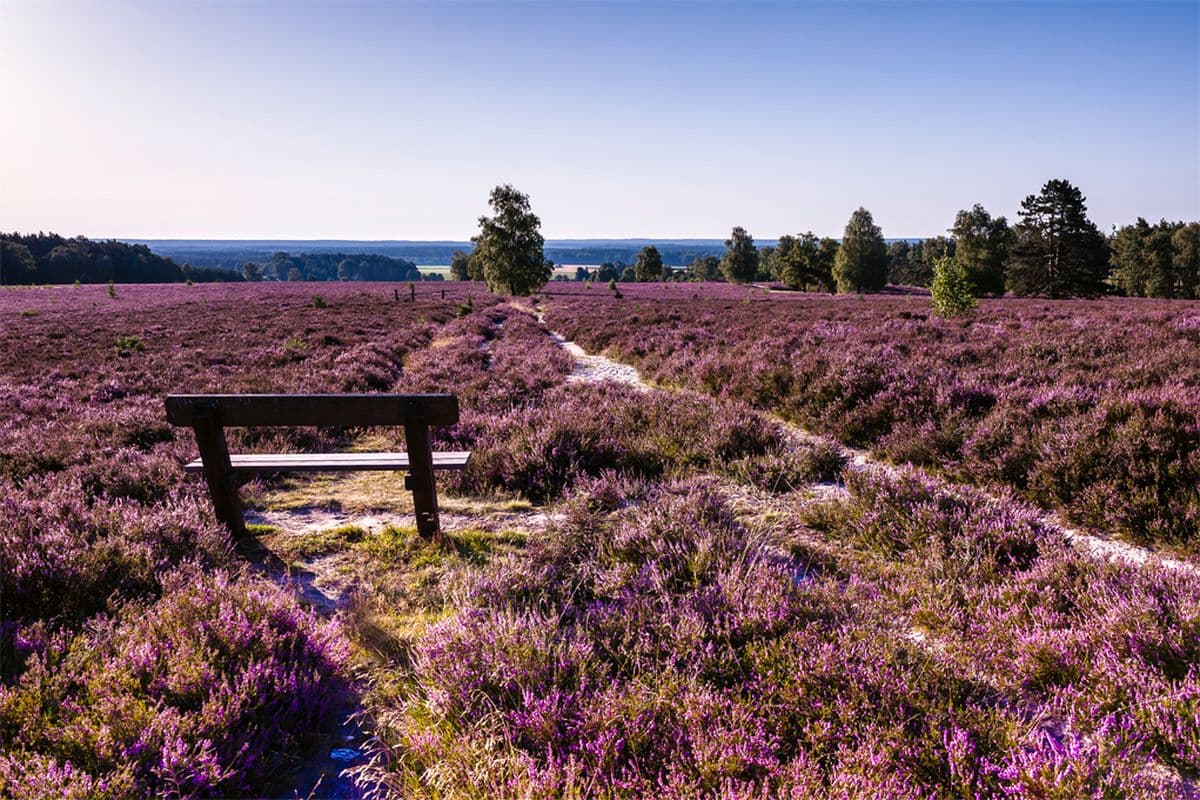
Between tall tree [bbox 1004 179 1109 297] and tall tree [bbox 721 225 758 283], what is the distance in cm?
3439

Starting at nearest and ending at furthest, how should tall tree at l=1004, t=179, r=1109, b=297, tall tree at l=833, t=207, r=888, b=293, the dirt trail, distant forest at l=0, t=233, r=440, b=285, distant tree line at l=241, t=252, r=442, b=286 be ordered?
the dirt trail, tall tree at l=1004, t=179, r=1109, b=297, tall tree at l=833, t=207, r=888, b=293, distant forest at l=0, t=233, r=440, b=285, distant tree line at l=241, t=252, r=442, b=286

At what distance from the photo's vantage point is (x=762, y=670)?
8.77ft

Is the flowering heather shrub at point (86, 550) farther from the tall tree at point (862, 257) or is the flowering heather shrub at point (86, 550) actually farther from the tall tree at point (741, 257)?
the tall tree at point (741, 257)

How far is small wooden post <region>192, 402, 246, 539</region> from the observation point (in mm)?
4414

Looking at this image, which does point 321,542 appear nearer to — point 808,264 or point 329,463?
point 329,463

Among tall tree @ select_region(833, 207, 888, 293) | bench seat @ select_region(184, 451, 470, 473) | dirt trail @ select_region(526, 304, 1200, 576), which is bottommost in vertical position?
dirt trail @ select_region(526, 304, 1200, 576)

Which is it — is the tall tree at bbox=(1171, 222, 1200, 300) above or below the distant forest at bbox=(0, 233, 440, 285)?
below

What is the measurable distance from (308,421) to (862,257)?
65698 millimetres

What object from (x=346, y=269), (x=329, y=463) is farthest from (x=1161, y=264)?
(x=346, y=269)

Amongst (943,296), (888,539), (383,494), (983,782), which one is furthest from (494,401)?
(943,296)

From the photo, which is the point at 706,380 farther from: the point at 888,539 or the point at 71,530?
the point at 71,530

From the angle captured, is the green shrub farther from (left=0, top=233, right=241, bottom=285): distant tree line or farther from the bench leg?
(left=0, top=233, right=241, bottom=285): distant tree line

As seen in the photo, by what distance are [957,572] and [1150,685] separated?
1266mm

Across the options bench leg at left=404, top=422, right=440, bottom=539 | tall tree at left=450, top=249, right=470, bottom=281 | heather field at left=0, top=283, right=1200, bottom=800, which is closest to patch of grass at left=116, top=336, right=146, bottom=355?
heather field at left=0, top=283, right=1200, bottom=800
